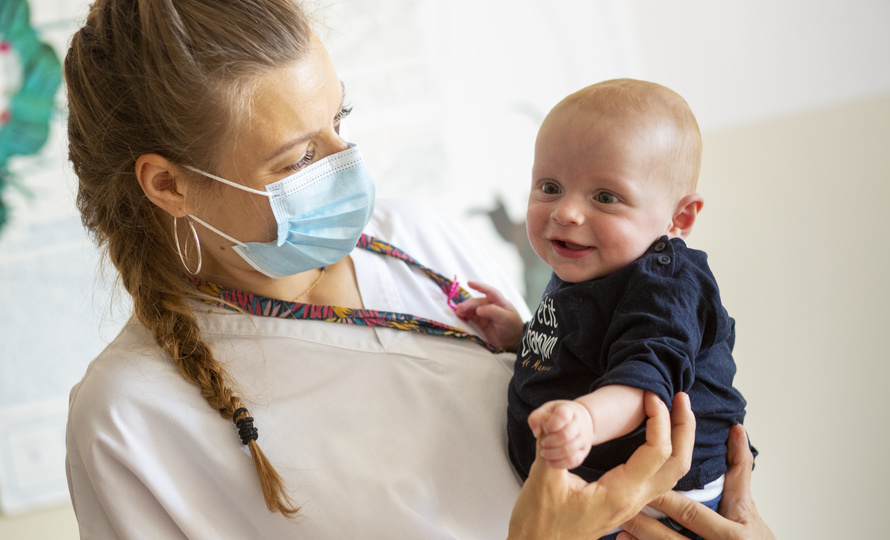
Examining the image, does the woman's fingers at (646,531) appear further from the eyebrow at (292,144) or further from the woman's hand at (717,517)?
the eyebrow at (292,144)

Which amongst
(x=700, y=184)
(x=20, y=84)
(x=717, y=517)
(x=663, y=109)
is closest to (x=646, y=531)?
(x=717, y=517)

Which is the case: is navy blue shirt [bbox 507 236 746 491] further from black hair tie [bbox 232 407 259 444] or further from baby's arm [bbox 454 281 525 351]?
black hair tie [bbox 232 407 259 444]

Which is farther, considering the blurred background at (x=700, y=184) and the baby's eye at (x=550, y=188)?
the blurred background at (x=700, y=184)

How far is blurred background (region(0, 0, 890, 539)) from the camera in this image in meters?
2.62

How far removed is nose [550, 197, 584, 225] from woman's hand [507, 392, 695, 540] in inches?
11.9

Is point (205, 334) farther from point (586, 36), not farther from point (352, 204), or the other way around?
point (586, 36)

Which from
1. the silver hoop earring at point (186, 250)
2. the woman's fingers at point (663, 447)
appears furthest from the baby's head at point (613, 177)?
the silver hoop earring at point (186, 250)

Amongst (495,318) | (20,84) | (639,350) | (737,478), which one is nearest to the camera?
(639,350)

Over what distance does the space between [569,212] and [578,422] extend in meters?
0.38

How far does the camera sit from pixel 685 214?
1.19m

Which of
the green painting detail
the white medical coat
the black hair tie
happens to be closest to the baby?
the white medical coat

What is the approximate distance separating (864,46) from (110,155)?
2849 mm

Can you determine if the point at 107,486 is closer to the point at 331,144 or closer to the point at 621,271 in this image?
the point at 331,144

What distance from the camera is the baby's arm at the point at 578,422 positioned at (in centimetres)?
83
